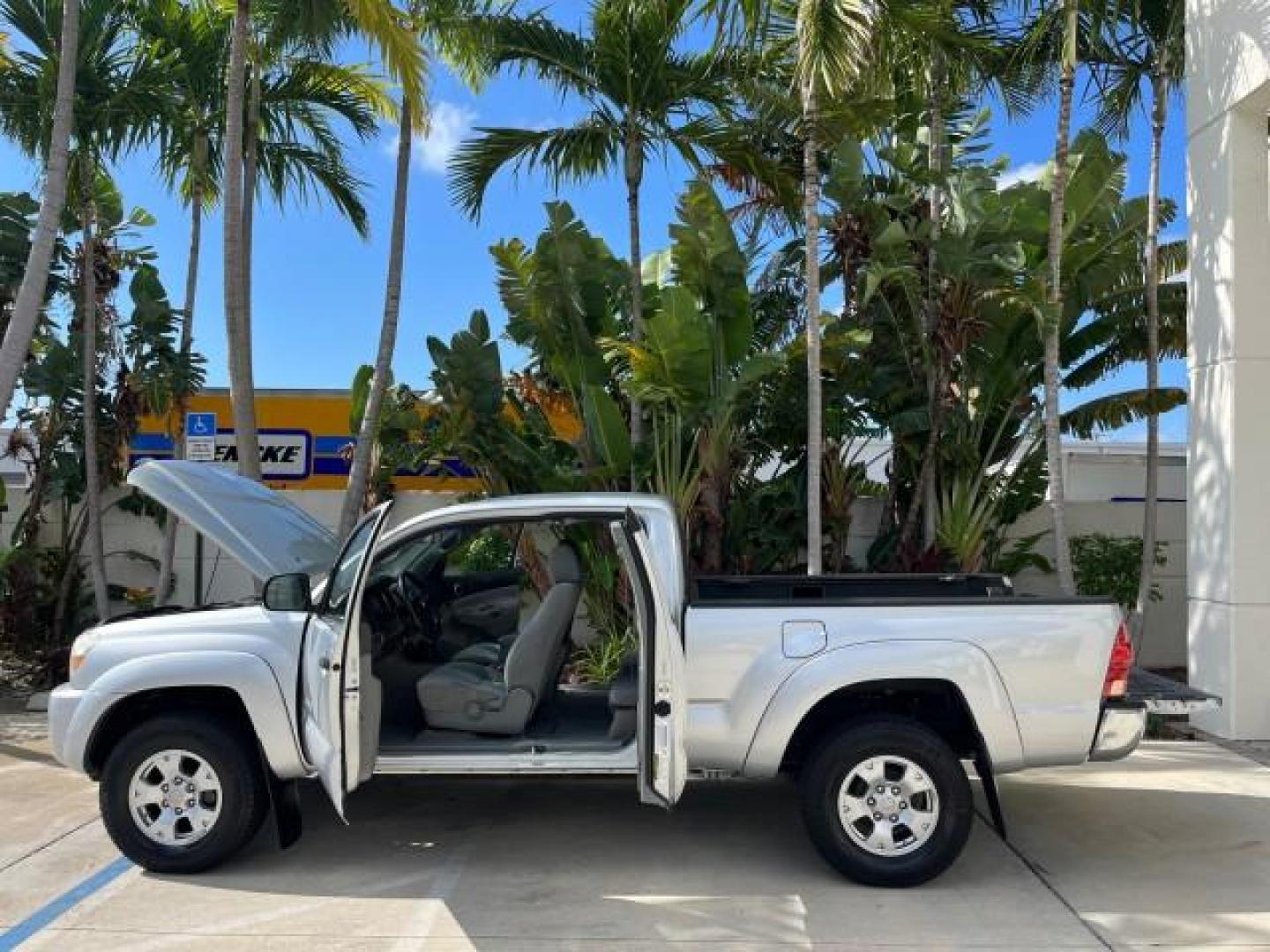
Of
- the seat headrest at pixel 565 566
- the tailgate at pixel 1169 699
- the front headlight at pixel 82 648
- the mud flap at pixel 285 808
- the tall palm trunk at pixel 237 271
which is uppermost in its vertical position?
the tall palm trunk at pixel 237 271

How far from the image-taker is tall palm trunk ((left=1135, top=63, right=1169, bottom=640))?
10.9 metres

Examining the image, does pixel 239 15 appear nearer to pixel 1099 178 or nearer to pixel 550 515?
pixel 550 515

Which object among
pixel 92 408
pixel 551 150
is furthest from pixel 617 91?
pixel 92 408

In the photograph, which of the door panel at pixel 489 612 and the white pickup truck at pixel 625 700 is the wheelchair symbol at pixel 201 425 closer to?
the door panel at pixel 489 612

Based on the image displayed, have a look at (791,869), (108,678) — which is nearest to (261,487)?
(108,678)

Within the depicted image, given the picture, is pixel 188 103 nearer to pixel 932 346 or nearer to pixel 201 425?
pixel 201 425

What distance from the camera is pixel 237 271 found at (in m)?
10.2

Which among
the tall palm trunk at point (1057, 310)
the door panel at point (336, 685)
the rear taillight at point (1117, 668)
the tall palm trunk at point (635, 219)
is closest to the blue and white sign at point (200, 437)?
the tall palm trunk at point (635, 219)

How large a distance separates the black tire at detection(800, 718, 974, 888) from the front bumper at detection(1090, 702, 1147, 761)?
648 mm

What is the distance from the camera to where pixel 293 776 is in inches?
219

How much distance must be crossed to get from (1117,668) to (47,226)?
8.39m

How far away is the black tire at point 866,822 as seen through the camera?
5246mm

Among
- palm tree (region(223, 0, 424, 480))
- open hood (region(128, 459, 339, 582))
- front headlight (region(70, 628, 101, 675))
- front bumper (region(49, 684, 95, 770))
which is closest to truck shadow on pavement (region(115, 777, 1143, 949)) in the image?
front bumper (region(49, 684, 95, 770))

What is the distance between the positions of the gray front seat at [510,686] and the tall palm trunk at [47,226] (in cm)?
528
